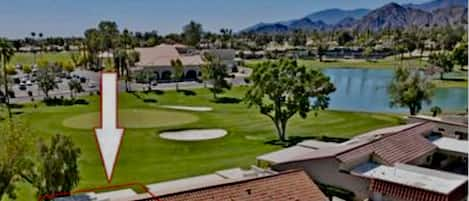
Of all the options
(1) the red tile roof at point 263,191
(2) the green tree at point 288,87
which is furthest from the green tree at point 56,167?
(2) the green tree at point 288,87

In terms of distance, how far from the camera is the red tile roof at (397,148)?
1947 centimetres

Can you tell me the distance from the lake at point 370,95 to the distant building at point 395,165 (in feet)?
94.4

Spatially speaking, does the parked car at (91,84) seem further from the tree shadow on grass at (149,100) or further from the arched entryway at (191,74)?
the arched entryway at (191,74)

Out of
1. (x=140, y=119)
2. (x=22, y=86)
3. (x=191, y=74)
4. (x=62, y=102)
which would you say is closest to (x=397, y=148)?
(x=140, y=119)

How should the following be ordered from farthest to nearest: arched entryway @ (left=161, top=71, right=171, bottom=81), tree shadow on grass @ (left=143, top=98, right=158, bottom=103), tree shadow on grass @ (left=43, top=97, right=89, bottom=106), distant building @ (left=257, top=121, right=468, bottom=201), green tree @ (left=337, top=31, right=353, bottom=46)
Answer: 1. green tree @ (left=337, top=31, right=353, bottom=46)
2. arched entryway @ (left=161, top=71, right=171, bottom=81)
3. tree shadow on grass @ (left=143, top=98, right=158, bottom=103)
4. tree shadow on grass @ (left=43, top=97, right=89, bottom=106)
5. distant building @ (left=257, top=121, right=468, bottom=201)

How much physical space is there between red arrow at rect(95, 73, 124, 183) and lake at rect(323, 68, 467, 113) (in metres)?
46.9

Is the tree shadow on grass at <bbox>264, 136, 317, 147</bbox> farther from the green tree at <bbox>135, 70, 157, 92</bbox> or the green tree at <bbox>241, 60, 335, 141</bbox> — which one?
the green tree at <bbox>135, 70, 157, 92</bbox>

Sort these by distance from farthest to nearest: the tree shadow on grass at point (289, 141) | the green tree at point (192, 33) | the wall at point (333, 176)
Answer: the green tree at point (192, 33) → the tree shadow on grass at point (289, 141) → the wall at point (333, 176)

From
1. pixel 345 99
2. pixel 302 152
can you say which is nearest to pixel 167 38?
pixel 345 99

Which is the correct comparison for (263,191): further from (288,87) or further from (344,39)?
(344,39)

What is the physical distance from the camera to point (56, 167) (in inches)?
702

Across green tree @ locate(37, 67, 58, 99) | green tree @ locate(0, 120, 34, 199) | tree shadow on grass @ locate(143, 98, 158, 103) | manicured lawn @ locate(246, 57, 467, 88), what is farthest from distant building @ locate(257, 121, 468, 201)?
manicured lawn @ locate(246, 57, 467, 88)

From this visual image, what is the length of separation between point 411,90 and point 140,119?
22978 mm

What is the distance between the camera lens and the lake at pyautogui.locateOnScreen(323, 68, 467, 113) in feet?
181
